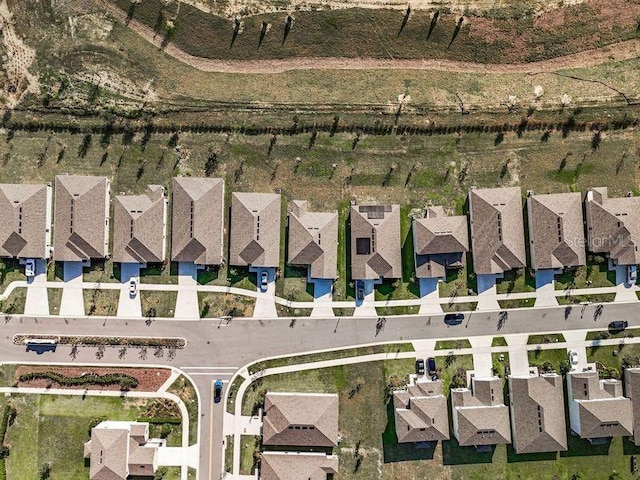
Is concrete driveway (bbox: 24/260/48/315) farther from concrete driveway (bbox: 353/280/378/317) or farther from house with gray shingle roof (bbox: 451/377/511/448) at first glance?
house with gray shingle roof (bbox: 451/377/511/448)

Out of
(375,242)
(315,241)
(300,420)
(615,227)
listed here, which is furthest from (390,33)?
(300,420)

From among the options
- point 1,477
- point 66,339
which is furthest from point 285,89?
point 1,477

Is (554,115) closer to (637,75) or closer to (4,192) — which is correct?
(637,75)

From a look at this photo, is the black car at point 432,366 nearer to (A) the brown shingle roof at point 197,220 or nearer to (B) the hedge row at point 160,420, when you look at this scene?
(A) the brown shingle roof at point 197,220

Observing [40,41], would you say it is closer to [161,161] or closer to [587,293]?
[161,161]

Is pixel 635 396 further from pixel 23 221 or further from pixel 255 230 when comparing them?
pixel 23 221

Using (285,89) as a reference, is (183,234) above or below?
below

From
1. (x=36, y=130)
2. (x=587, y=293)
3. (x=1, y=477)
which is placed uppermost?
(x=36, y=130)
